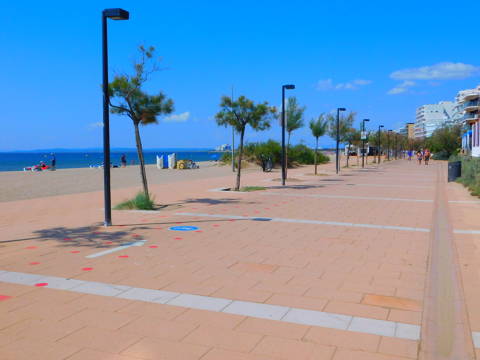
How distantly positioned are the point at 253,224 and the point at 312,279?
4.15m

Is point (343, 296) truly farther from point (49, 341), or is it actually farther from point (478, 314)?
point (49, 341)

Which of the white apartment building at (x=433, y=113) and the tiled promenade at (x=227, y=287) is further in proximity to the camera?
the white apartment building at (x=433, y=113)

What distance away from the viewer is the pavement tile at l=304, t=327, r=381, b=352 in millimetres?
3800

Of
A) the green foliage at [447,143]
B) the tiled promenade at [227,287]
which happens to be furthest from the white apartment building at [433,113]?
the tiled promenade at [227,287]

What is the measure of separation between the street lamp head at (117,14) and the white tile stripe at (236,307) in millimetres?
5404

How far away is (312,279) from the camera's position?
5.72m

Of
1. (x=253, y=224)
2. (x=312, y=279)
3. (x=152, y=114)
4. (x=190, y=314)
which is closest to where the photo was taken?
(x=190, y=314)

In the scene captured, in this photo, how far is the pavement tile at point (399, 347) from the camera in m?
3.69

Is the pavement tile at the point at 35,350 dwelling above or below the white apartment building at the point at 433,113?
below

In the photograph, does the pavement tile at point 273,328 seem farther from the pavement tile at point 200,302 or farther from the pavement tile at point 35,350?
A: the pavement tile at point 35,350

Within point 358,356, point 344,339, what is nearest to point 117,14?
point 344,339

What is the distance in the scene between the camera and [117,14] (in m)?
8.95

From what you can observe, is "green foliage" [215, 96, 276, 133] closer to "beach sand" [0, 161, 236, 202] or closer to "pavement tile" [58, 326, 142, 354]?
"beach sand" [0, 161, 236, 202]

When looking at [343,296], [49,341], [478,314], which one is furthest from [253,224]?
[49,341]
